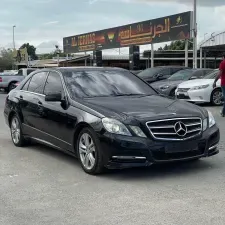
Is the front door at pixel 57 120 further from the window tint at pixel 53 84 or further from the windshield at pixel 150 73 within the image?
the windshield at pixel 150 73

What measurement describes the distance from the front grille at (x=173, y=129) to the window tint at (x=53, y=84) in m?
1.92

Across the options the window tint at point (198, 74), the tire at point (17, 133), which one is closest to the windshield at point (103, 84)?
the tire at point (17, 133)

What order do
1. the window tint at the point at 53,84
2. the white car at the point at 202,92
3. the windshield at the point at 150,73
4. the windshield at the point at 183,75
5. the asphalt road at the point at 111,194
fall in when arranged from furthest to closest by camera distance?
the windshield at the point at 150,73
the windshield at the point at 183,75
the white car at the point at 202,92
the window tint at the point at 53,84
the asphalt road at the point at 111,194

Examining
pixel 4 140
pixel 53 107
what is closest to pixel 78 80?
pixel 53 107

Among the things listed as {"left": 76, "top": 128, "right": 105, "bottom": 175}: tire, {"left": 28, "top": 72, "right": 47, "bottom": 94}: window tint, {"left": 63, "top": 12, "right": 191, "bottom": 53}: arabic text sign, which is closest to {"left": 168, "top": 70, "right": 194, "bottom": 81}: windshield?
{"left": 63, "top": 12, "right": 191, "bottom": 53}: arabic text sign

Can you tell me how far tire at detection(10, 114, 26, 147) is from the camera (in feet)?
27.0

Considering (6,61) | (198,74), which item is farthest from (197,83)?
(6,61)

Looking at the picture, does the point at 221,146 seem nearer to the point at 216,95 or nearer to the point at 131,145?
the point at 131,145

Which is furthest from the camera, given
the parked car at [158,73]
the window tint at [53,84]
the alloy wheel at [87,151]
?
the parked car at [158,73]

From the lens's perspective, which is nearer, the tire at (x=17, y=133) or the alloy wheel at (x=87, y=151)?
the alloy wheel at (x=87, y=151)

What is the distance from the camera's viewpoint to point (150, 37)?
35.1 metres

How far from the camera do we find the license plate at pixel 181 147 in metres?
5.65

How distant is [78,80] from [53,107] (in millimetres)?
594

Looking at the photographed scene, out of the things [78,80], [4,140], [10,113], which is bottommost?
[4,140]
